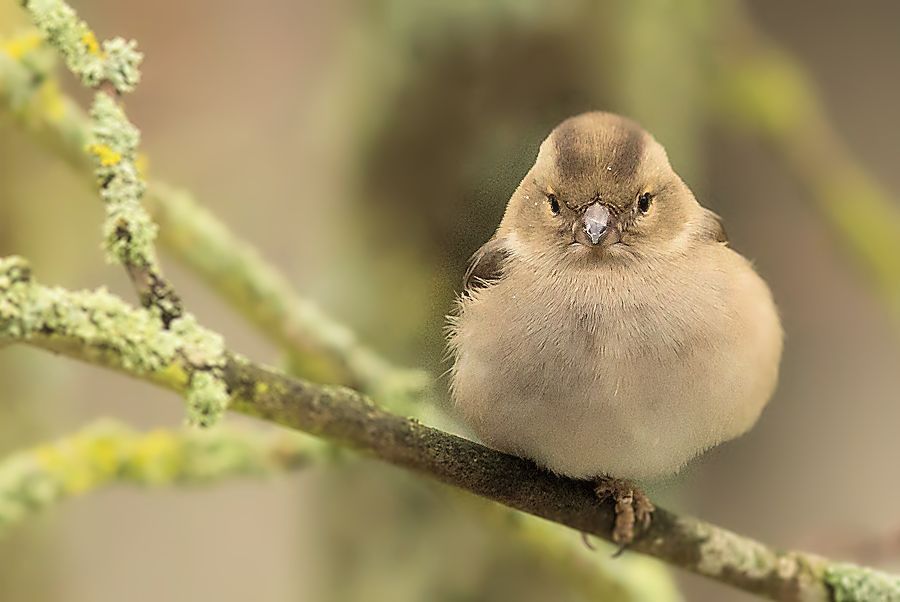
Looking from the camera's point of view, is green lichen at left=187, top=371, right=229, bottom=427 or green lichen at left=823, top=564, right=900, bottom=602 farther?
green lichen at left=823, top=564, right=900, bottom=602

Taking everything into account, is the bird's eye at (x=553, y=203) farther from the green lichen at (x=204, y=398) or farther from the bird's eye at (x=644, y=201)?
the green lichen at (x=204, y=398)

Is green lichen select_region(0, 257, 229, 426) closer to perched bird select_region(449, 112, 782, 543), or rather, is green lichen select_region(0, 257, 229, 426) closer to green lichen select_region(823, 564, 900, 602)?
perched bird select_region(449, 112, 782, 543)

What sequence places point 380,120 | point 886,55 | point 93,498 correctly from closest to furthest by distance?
point 380,120 → point 93,498 → point 886,55

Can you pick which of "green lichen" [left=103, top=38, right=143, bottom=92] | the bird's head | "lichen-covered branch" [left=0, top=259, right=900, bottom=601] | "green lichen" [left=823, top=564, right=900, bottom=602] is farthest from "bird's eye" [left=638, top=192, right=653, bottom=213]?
"green lichen" [left=823, top=564, right=900, bottom=602]

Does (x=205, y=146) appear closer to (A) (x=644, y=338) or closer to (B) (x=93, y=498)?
(B) (x=93, y=498)

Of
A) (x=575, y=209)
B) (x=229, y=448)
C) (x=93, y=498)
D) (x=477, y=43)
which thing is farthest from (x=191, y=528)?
(x=575, y=209)

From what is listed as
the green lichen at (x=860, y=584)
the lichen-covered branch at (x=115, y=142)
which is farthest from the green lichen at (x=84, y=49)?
the green lichen at (x=860, y=584)

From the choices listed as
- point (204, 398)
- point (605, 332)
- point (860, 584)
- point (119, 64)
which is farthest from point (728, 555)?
point (119, 64)
